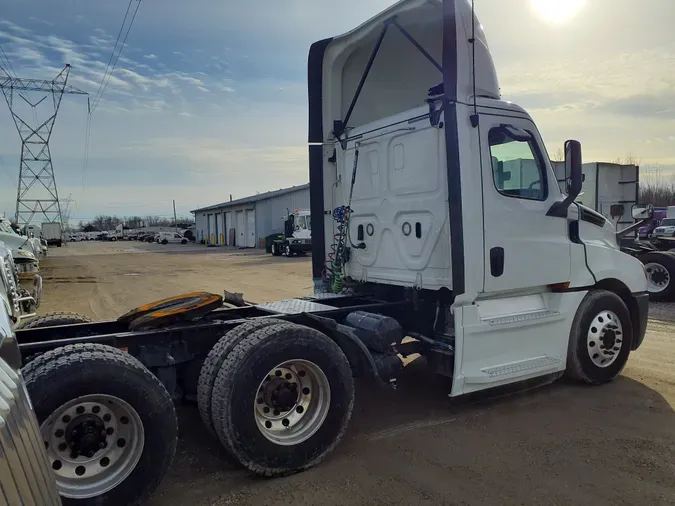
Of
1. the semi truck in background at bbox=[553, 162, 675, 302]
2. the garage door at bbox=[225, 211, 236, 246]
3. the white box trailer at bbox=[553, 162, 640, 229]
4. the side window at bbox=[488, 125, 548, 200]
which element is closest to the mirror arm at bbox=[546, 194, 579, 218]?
the side window at bbox=[488, 125, 548, 200]

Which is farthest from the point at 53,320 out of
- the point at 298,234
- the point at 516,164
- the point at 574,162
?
the point at 298,234

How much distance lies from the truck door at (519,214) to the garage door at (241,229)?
45.2 metres

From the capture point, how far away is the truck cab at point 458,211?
484 centimetres

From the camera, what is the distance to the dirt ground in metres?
3.68

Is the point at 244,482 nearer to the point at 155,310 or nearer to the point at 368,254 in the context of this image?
the point at 155,310

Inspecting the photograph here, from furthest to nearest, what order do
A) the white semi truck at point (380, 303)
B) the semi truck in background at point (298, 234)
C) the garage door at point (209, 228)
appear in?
the garage door at point (209, 228) → the semi truck in background at point (298, 234) → the white semi truck at point (380, 303)

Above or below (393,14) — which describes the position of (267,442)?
below

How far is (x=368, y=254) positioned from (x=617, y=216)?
1002 centimetres

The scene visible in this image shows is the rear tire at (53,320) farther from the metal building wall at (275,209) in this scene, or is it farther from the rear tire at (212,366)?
the metal building wall at (275,209)

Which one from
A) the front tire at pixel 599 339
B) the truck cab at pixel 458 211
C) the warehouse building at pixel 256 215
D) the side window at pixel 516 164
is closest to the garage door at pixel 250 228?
the warehouse building at pixel 256 215

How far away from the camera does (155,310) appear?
458 cm

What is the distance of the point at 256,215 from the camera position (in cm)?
4525

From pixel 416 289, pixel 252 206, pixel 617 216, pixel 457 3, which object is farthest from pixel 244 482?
pixel 252 206

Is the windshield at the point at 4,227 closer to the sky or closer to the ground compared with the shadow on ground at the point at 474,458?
closer to the sky
